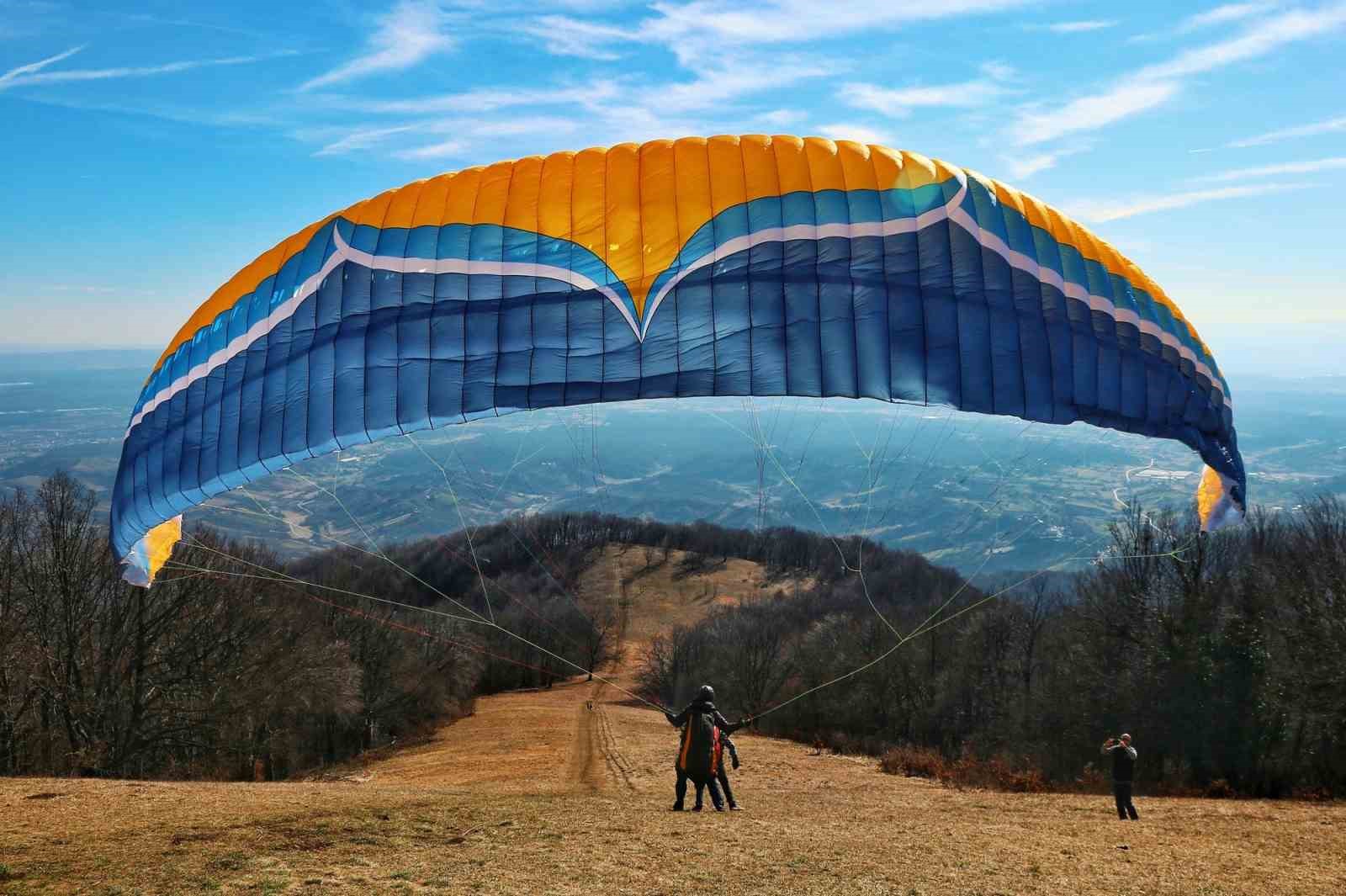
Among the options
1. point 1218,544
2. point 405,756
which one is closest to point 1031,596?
point 1218,544

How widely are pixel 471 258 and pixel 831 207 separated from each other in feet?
12.3

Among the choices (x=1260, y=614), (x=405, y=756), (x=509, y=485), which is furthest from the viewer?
(x=509, y=485)

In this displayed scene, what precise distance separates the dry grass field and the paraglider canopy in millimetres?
3839

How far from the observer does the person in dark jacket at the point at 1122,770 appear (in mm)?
12844

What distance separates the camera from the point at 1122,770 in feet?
42.1

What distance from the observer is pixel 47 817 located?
1055 centimetres

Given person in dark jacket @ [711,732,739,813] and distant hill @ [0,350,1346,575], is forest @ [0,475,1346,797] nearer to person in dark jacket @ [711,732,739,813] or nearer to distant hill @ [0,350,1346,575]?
person in dark jacket @ [711,732,739,813]

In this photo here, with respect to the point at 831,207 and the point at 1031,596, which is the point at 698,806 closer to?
the point at 831,207

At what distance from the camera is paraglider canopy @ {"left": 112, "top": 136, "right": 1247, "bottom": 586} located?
29.3ft

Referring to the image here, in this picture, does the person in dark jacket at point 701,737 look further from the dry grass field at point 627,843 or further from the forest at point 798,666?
the forest at point 798,666

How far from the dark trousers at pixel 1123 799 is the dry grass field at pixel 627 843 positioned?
0.21m

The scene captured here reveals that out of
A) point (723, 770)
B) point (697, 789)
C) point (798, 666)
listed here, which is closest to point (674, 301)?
point (723, 770)

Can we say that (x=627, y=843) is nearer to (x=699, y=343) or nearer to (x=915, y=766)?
(x=699, y=343)

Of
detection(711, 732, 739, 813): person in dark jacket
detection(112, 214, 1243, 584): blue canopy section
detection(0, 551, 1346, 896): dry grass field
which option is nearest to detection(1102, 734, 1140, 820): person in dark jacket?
detection(0, 551, 1346, 896): dry grass field
